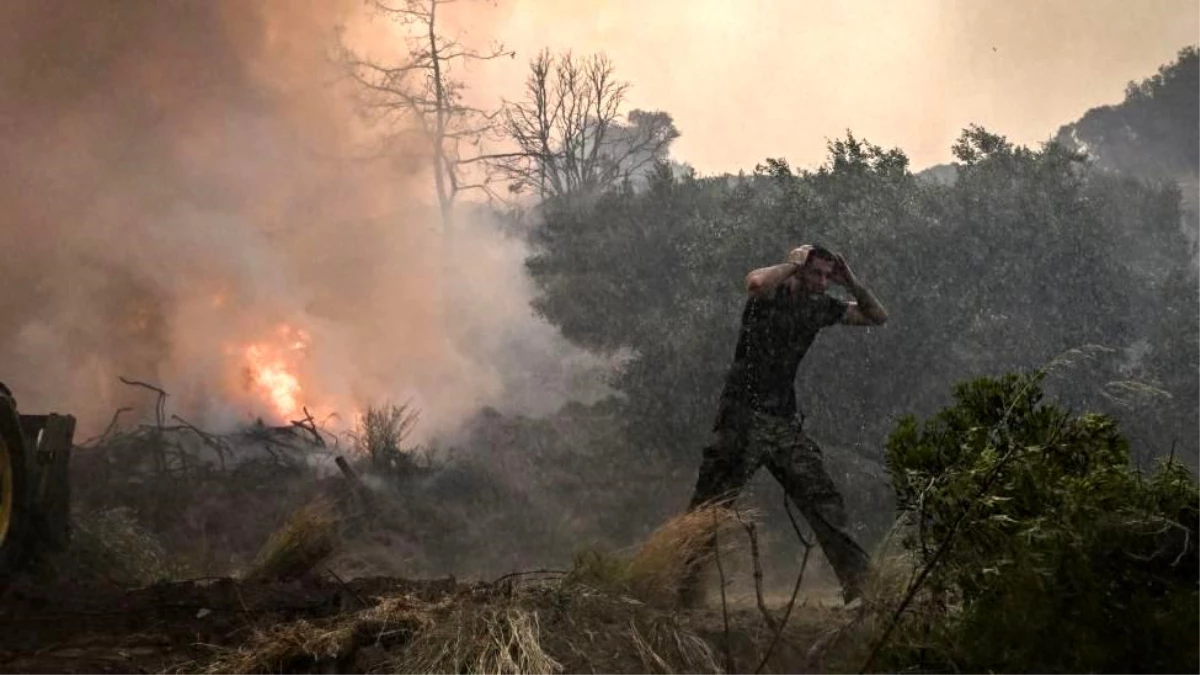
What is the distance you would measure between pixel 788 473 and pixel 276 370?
30.6ft

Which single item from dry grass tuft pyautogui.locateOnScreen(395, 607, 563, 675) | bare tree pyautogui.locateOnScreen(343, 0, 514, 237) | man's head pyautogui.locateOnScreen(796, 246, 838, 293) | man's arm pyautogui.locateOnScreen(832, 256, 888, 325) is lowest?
dry grass tuft pyautogui.locateOnScreen(395, 607, 563, 675)

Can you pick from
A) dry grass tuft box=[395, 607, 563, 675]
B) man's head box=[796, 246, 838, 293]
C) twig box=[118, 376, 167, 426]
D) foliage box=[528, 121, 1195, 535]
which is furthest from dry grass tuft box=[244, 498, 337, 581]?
foliage box=[528, 121, 1195, 535]

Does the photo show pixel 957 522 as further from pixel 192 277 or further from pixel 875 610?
pixel 192 277

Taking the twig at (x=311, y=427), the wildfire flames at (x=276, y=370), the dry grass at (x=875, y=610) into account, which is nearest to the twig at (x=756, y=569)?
the dry grass at (x=875, y=610)

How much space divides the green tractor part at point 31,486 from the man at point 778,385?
4156 mm

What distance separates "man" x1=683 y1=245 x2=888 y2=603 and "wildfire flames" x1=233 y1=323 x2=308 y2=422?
26.9ft

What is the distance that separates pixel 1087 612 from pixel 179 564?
7.25m

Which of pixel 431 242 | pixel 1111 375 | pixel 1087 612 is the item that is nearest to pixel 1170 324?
pixel 1111 375

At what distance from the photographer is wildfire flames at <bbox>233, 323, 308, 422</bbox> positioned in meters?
12.3

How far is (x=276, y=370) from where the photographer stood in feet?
41.8

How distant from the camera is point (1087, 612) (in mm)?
2246

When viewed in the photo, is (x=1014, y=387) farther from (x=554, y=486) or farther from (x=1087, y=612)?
(x=554, y=486)

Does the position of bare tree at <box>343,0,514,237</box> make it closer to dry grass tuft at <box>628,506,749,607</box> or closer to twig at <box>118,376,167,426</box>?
twig at <box>118,376,167,426</box>

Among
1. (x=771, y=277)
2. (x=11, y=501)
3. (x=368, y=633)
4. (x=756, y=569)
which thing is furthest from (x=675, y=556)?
(x=11, y=501)
